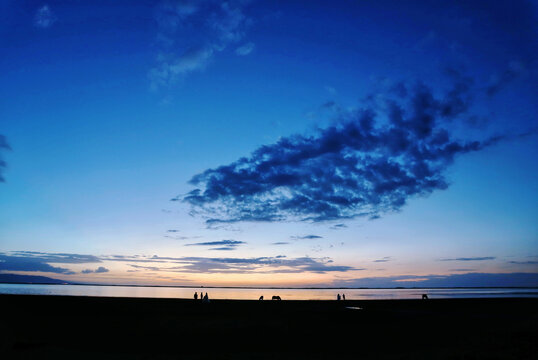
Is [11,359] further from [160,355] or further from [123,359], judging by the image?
[160,355]

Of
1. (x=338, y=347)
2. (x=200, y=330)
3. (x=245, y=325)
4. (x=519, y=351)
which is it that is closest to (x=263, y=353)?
(x=338, y=347)

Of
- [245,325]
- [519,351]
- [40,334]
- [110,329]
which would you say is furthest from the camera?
[245,325]

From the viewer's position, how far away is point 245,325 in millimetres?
25625

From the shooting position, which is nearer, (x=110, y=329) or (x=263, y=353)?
(x=263, y=353)

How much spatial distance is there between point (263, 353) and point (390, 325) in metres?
15.5

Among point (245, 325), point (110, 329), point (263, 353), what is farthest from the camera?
point (245, 325)

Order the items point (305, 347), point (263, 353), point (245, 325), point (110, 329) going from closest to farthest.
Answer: point (263, 353)
point (305, 347)
point (110, 329)
point (245, 325)

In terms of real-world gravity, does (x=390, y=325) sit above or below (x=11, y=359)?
below

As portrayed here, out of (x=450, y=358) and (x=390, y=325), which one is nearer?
(x=450, y=358)

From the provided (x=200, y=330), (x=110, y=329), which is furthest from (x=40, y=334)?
(x=200, y=330)

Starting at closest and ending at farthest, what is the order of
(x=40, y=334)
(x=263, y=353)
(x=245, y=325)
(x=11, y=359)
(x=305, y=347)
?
1. (x=11, y=359)
2. (x=263, y=353)
3. (x=305, y=347)
4. (x=40, y=334)
5. (x=245, y=325)

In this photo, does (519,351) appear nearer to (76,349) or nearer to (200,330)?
(200,330)

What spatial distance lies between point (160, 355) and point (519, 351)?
16593 mm

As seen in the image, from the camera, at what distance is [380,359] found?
1503 centimetres
